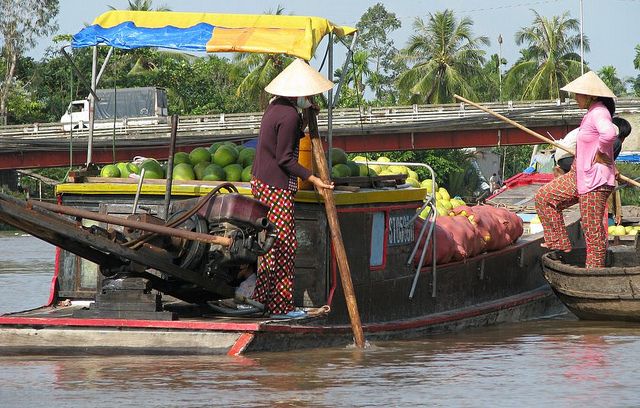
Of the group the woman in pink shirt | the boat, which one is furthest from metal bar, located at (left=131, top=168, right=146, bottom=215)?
the woman in pink shirt

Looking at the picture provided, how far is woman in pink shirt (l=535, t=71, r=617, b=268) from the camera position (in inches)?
442

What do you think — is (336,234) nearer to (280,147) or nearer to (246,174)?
(280,147)

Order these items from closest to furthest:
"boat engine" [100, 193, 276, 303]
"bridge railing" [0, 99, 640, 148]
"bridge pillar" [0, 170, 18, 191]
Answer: "boat engine" [100, 193, 276, 303] < "bridge railing" [0, 99, 640, 148] < "bridge pillar" [0, 170, 18, 191]

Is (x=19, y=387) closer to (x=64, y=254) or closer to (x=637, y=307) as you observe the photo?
(x=64, y=254)

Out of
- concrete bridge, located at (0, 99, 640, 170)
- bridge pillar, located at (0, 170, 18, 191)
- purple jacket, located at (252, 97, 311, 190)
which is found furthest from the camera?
bridge pillar, located at (0, 170, 18, 191)

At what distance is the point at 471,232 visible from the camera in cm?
1159

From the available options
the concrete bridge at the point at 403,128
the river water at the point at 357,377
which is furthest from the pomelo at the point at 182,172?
the concrete bridge at the point at 403,128

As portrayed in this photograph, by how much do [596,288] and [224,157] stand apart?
3.70 metres

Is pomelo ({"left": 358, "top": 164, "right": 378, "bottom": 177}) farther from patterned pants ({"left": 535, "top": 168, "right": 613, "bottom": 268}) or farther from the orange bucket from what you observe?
patterned pants ({"left": 535, "top": 168, "right": 613, "bottom": 268})

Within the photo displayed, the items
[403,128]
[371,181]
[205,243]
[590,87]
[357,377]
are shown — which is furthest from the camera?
[403,128]

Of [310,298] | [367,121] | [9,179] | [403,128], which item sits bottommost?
[9,179]

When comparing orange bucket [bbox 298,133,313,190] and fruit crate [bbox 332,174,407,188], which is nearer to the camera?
orange bucket [bbox 298,133,313,190]

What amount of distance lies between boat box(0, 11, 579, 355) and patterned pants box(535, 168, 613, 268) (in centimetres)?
94

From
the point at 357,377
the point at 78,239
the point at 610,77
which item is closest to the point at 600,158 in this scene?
the point at 357,377
